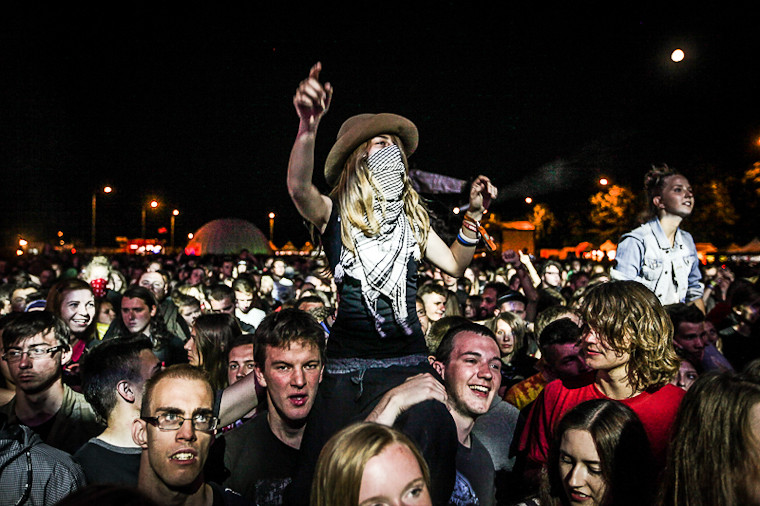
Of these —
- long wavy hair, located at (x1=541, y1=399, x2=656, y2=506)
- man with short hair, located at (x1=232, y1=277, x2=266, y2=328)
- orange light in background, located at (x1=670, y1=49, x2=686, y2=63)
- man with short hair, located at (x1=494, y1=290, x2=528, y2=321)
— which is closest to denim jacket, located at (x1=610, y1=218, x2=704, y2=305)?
man with short hair, located at (x1=494, y1=290, x2=528, y2=321)

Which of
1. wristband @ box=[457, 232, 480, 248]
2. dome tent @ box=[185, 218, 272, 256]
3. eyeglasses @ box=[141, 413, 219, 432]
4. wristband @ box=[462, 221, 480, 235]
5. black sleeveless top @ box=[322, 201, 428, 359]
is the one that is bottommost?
eyeglasses @ box=[141, 413, 219, 432]

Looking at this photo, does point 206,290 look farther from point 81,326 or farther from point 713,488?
point 713,488

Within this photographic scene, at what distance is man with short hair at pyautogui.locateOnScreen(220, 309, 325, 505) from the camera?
337 centimetres

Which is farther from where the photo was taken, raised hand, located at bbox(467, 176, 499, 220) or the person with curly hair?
raised hand, located at bbox(467, 176, 499, 220)

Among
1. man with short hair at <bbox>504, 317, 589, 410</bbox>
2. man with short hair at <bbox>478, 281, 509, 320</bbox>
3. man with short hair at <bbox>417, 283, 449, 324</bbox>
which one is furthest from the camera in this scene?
man with short hair at <bbox>478, 281, 509, 320</bbox>

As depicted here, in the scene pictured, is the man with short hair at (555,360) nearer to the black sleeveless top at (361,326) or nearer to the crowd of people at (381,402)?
the crowd of people at (381,402)

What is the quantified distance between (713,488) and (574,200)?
51.1 m

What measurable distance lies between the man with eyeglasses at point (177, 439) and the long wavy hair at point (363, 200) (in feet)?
3.10

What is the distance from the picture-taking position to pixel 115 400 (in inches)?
132

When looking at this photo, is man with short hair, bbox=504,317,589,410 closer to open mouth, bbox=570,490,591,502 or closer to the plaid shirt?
open mouth, bbox=570,490,591,502

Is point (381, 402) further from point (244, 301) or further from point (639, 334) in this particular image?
point (244, 301)

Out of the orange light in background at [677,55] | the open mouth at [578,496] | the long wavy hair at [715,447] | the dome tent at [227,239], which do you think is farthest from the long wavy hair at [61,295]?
the dome tent at [227,239]

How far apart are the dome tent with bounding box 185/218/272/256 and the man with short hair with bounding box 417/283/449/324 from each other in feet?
129

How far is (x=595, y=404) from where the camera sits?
2861mm
